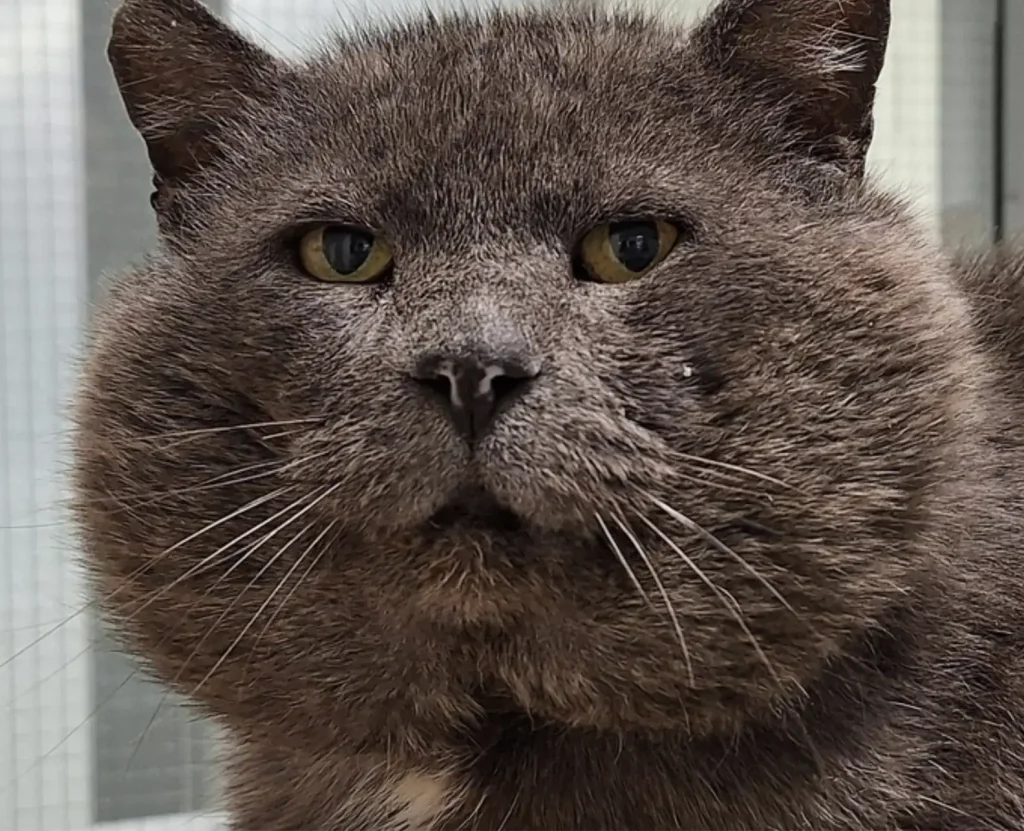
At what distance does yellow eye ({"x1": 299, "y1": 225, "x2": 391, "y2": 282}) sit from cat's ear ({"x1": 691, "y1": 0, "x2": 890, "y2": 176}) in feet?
0.84

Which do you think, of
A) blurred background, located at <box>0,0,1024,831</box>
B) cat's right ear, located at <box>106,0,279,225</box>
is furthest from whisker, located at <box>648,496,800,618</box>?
blurred background, located at <box>0,0,1024,831</box>

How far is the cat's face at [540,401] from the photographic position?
27.7 inches

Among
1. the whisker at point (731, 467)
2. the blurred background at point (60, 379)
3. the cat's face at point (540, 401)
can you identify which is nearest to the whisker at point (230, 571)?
the cat's face at point (540, 401)

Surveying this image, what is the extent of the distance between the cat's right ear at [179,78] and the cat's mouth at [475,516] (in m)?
0.37

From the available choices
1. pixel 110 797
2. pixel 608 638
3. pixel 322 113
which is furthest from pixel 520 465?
pixel 110 797

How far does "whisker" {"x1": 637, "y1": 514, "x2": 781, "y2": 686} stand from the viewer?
0.71 m

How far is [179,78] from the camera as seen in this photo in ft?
3.05

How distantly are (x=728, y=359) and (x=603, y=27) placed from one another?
1.03 feet

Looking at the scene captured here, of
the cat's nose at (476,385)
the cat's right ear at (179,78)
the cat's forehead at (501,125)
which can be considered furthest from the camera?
the cat's right ear at (179,78)

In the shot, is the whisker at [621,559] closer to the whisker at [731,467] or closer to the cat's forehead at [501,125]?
the whisker at [731,467]

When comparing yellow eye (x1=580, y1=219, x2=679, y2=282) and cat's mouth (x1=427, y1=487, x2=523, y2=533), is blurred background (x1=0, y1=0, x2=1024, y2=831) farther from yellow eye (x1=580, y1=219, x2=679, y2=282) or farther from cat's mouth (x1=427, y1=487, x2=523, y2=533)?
cat's mouth (x1=427, y1=487, x2=523, y2=533)

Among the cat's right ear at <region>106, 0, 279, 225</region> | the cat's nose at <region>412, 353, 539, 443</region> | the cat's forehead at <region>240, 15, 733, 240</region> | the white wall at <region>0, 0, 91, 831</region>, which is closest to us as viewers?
the cat's nose at <region>412, 353, 539, 443</region>

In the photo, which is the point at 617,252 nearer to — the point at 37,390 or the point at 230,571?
the point at 230,571

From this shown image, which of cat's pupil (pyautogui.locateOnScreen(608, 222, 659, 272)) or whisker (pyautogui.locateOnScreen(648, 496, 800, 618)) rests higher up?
cat's pupil (pyautogui.locateOnScreen(608, 222, 659, 272))
